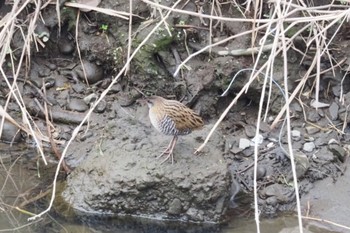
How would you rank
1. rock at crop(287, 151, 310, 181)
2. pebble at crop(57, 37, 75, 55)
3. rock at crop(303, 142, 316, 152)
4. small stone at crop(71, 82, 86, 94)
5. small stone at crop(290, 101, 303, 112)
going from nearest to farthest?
rock at crop(287, 151, 310, 181) < rock at crop(303, 142, 316, 152) < small stone at crop(290, 101, 303, 112) < small stone at crop(71, 82, 86, 94) < pebble at crop(57, 37, 75, 55)

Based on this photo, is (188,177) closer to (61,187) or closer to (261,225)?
(261,225)

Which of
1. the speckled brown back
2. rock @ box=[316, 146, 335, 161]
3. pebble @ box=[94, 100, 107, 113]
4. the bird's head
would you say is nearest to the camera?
the speckled brown back

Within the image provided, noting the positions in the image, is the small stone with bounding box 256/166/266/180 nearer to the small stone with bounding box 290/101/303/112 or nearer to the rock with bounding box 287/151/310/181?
the rock with bounding box 287/151/310/181

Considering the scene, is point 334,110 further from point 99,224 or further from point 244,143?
point 99,224

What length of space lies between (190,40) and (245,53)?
0.43 m

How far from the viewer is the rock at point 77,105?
5.72m

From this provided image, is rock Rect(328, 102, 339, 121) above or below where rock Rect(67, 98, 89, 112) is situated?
above

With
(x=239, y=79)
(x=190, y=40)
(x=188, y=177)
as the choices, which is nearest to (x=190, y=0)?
(x=190, y=40)

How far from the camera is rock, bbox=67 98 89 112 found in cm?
572

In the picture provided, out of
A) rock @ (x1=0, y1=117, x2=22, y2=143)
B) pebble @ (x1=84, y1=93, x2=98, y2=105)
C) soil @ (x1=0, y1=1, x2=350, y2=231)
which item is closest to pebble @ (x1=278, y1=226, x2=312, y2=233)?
soil @ (x1=0, y1=1, x2=350, y2=231)

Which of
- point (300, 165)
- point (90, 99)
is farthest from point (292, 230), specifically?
point (90, 99)

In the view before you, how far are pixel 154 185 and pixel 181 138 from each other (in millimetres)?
464

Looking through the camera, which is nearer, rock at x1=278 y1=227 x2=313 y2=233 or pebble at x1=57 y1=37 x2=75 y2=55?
rock at x1=278 y1=227 x2=313 y2=233

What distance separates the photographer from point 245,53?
5.52 metres
